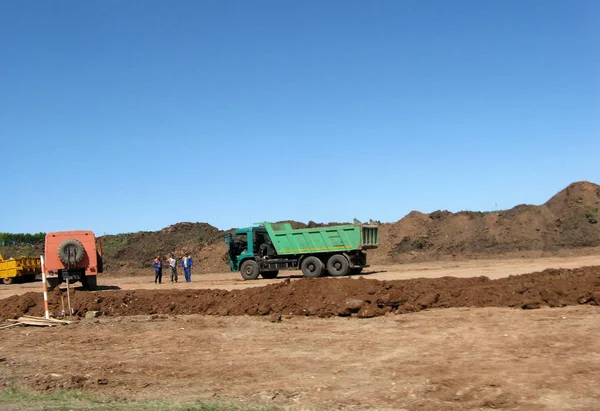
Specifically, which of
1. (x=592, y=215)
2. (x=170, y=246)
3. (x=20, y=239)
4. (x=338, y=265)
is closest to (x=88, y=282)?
(x=338, y=265)

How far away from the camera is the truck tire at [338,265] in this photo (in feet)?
84.0

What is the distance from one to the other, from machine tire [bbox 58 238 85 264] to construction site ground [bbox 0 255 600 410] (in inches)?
337

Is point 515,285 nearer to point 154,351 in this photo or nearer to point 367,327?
point 367,327

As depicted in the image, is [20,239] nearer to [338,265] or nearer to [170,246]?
[170,246]

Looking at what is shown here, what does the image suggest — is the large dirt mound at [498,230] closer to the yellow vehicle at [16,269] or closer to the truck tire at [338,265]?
the truck tire at [338,265]

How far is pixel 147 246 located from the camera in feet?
164

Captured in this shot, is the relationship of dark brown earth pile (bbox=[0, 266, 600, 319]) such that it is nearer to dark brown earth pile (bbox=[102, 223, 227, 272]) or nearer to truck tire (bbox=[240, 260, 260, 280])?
truck tire (bbox=[240, 260, 260, 280])

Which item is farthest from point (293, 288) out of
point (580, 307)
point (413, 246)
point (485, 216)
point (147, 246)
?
point (147, 246)

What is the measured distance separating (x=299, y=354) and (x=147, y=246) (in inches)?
1676

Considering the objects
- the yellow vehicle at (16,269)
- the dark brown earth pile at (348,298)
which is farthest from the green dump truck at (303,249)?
the yellow vehicle at (16,269)

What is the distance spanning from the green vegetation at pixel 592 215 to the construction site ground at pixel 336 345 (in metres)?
26.8

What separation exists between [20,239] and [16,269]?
31784 mm

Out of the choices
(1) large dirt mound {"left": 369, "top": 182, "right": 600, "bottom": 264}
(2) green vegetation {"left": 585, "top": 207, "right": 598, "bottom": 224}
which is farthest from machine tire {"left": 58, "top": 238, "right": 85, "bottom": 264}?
(2) green vegetation {"left": 585, "top": 207, "right": 598, "bottom": 224}

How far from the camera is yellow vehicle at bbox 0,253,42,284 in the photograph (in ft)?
122
